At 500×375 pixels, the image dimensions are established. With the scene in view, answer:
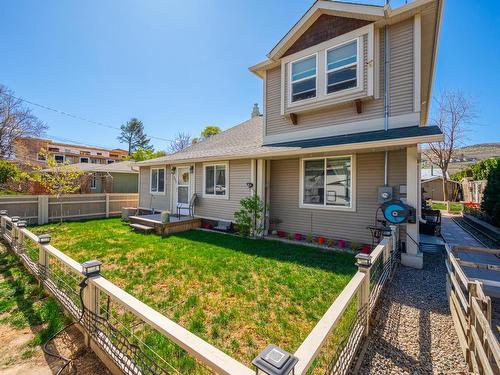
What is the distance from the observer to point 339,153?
6.61m

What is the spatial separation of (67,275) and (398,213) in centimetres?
704

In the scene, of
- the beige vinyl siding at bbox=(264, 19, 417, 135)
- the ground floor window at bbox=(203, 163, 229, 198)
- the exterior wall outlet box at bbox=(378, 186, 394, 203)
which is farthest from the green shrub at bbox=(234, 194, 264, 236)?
the exterior wall outlet box at bbox=(378, 186, 394, 203)

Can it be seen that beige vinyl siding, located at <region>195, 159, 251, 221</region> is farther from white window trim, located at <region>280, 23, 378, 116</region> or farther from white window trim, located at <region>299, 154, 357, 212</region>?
white window trim, located at <region>280, 23, 378, 116</region>

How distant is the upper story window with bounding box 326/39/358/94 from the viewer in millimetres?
6559

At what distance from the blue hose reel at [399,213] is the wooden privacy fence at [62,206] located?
12.9 metres

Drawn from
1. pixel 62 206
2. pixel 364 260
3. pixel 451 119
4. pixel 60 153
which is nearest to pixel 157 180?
pixel 62 206

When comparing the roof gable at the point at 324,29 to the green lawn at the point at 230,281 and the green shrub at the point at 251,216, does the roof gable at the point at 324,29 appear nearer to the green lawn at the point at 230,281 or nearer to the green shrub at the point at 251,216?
the green shrub at the point at 251,216

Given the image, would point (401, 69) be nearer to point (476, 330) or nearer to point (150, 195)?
point (476, 330)

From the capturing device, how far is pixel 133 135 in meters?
41.4

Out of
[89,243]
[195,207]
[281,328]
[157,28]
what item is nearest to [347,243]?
[281,328]

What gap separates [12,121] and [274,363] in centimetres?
3646

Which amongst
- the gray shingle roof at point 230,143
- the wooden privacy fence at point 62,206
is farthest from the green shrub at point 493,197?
the wooden privacy fence at point 62,206

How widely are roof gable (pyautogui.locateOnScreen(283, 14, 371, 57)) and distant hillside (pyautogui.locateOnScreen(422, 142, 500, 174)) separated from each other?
27839 millimetres

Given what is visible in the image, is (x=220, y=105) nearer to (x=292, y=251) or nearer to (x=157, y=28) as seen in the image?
(x=157, y=28)
